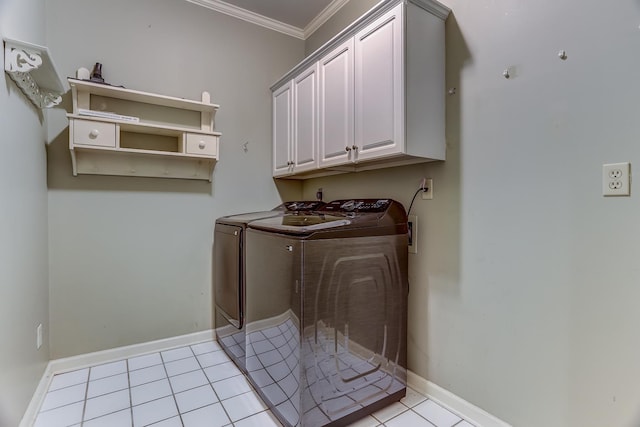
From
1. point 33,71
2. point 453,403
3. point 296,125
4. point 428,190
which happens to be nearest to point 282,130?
point 296,125

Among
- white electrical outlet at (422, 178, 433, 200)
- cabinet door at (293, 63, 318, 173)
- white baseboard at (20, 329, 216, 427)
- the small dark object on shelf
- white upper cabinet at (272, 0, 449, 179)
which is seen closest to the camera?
white upper cabinet at (272, 0, 449, 179)

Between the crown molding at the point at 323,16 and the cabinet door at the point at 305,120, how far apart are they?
69 centimetres

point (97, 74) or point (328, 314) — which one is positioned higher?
point (97, 74)

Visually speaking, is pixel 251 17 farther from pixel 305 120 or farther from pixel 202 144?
pixel 202 144

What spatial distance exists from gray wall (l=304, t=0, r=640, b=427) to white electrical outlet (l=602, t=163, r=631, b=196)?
0.08ft

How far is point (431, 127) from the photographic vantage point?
5.54 feet

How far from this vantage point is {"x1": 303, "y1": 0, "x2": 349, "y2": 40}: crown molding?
8.30 feet

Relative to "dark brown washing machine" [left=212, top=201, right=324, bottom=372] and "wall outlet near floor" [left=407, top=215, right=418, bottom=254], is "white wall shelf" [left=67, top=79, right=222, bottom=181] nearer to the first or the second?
"dark brown washing machine" [left=212, top=201, right=324, bottom=372]

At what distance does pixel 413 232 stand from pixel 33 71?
82.7 inches

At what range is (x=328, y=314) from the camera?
152cm

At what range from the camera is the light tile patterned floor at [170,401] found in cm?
160

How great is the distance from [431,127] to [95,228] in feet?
7.43

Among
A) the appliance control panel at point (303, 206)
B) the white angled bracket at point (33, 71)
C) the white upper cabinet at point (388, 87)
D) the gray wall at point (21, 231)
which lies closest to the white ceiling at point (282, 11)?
the white upper cabinet at point (388, 87)

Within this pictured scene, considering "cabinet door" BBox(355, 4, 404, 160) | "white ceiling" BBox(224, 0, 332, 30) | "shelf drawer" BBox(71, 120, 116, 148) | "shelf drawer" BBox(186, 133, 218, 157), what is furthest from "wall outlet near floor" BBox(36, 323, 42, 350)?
"white ceiling" BBox(224, 0, 332, 30)
